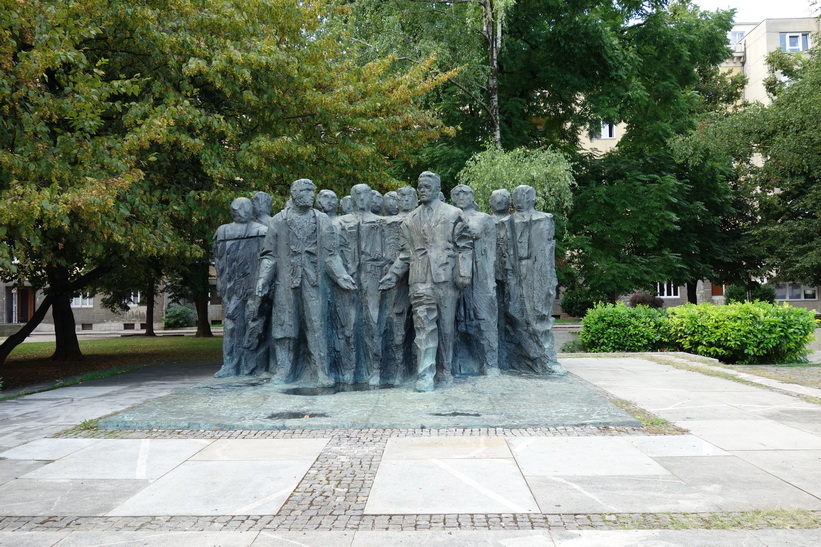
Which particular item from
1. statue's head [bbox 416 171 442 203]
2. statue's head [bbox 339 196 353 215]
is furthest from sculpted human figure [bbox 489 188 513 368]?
statue's head [bbox 339 196 353 215]

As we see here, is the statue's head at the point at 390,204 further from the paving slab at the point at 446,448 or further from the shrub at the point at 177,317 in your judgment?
the shrub at the point at 177,317

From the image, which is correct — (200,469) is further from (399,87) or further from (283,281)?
(399,87)

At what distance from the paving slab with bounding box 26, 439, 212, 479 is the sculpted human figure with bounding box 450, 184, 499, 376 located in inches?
152

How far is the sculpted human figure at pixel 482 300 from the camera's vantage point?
27.6ft

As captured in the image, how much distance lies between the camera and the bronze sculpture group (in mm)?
7879

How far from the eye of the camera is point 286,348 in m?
8.22

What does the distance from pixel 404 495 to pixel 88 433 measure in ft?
12.4

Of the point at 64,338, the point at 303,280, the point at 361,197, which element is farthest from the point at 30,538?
the point at 64,338

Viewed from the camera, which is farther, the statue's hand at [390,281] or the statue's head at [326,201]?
the statue's head at [326,201]

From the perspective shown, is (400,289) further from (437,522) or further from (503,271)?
(437,522)

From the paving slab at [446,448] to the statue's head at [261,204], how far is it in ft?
16.8

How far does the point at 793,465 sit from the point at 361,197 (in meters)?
5.56

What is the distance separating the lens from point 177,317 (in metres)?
35.7

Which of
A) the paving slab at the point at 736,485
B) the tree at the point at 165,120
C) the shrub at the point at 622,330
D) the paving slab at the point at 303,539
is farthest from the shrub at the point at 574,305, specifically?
the paving slab at the point at 303,539
